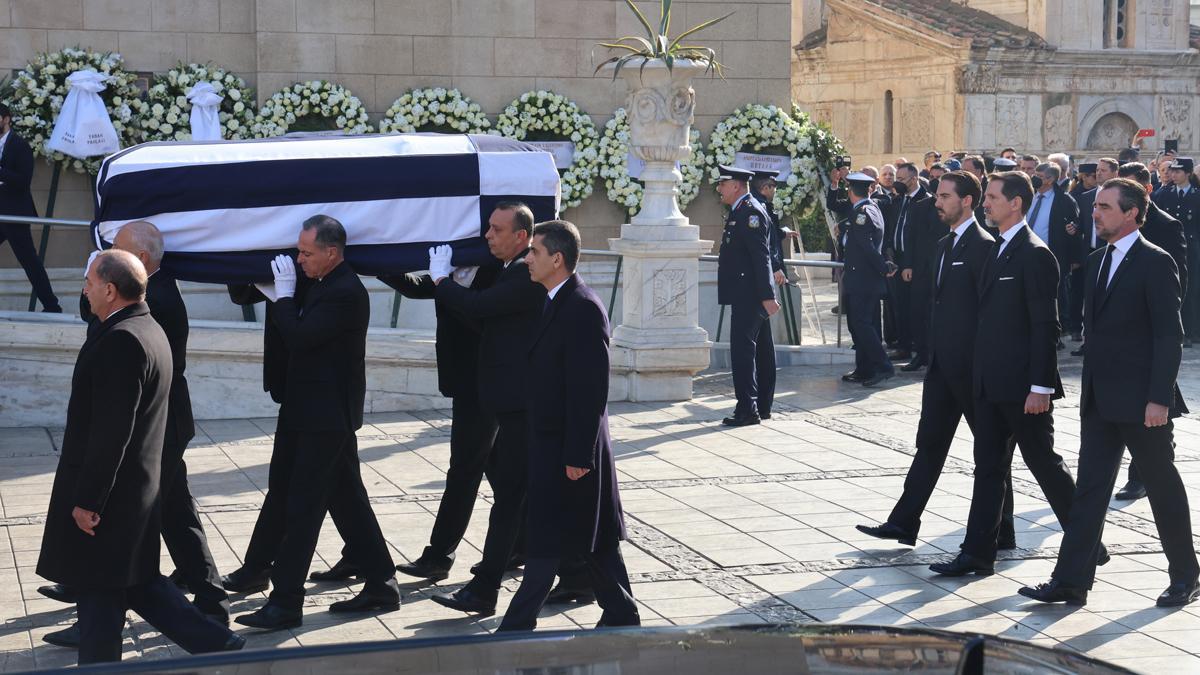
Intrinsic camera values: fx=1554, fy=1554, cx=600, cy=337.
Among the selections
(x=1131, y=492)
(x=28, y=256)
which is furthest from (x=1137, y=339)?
(x=28, y=256)

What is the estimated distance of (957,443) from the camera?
10727 millimetres

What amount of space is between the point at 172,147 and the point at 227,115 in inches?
286

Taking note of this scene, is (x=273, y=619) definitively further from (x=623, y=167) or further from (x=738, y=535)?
(x=623, y=167)

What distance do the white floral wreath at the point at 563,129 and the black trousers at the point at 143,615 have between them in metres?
9.72

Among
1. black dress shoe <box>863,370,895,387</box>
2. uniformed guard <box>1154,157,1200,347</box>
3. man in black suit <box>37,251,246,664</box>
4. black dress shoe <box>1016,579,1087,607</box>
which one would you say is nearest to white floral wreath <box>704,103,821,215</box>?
black dress shoe <box>863,370,895,387</box>

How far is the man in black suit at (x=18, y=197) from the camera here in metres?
12.0

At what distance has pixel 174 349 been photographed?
21.6ft

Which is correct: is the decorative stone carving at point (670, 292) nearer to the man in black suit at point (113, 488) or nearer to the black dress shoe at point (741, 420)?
the black dress shoe at point (741, 420)

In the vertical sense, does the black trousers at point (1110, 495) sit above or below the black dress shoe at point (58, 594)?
above

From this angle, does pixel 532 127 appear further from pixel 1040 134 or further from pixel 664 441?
pixel 1040 134

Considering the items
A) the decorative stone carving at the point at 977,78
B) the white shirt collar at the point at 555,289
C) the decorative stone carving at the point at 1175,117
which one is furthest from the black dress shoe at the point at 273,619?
the decorative stone carving at the point at 1175,117

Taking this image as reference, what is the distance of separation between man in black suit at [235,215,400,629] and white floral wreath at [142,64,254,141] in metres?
7.57

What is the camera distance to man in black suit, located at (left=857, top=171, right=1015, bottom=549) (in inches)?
292

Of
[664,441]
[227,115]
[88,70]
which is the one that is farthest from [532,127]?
[664,441]
